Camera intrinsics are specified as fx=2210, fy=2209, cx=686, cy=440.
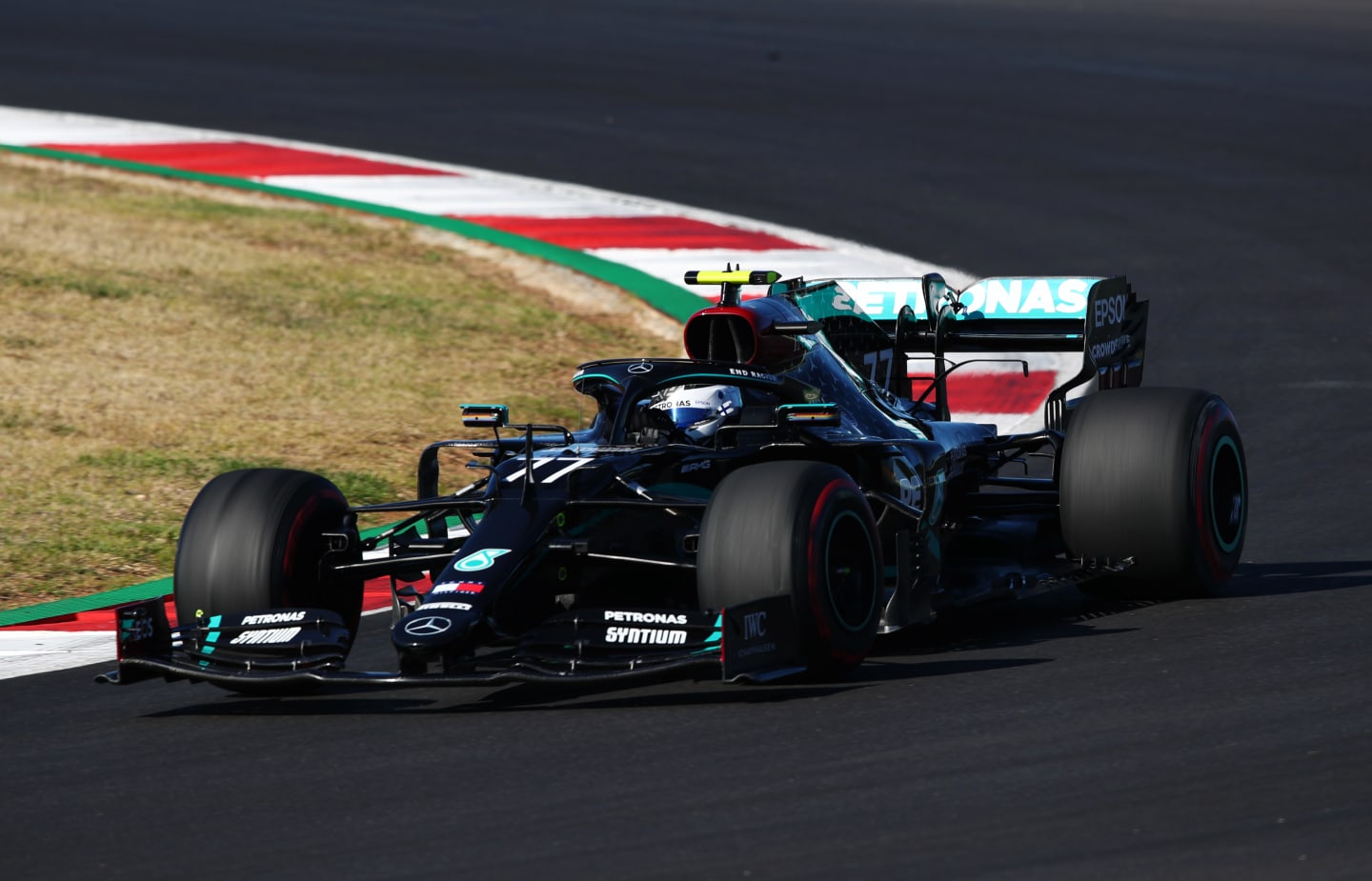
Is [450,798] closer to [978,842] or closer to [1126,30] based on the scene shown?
[978,842]

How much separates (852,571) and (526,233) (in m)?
11.1

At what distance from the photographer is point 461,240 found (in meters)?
18.5

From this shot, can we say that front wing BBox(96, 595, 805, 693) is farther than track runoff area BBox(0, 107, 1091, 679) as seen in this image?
No

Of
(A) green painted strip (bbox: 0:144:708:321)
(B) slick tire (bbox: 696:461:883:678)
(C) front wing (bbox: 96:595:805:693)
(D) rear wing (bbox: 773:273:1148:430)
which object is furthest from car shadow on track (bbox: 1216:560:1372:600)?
(A) green painted strip (bbox: 0:144:708:321)

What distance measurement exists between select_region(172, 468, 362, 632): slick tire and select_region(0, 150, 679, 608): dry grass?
2.31 meters

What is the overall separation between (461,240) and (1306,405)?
7.98 meters

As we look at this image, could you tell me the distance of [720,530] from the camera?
749 centimetres

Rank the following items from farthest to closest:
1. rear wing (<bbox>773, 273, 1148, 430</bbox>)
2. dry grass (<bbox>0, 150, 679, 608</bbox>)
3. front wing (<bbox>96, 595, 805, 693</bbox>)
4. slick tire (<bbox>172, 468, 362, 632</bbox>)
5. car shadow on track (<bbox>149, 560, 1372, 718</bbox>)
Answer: dry grass (<bbox>0, 150, 679, 608</bbox>)
rear wing (<bbox>773, 273, 1148, 430</bbox>)
slick tire (<bbox>172, 468, 362, 632</bbox>)
car shadow on track (<bbox>149, 560, 1372, 718</bbox>)
front wing (<bbox>96, 595, 805, 693</bbox>)

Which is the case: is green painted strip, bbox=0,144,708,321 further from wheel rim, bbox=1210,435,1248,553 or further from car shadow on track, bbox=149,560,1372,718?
car shadow on track, bbox=149,560,1372,718

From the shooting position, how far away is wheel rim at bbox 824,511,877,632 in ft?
25.4

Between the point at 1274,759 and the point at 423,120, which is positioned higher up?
the point at 423,120

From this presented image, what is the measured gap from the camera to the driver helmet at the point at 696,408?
8.56 metres

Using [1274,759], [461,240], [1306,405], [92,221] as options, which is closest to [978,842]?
[1274,759]

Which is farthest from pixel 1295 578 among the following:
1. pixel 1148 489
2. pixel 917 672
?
pixel 917 672
